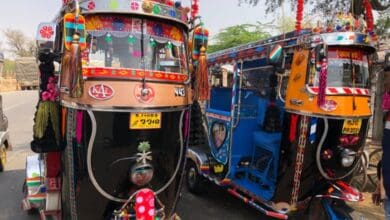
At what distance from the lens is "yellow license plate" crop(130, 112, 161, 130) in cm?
348

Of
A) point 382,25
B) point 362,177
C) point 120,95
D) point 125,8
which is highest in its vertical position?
point 382,25

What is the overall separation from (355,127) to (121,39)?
2.90 meters

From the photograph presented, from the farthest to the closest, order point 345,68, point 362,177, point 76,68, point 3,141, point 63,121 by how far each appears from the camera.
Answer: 1. point 3,141
2. point 362,177
3. point 345,68
4. point 63,121
5. point 76,68

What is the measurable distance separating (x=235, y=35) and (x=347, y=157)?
49.5ft

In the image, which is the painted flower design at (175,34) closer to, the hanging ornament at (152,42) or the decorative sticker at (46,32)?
the hanging ornament at (152,42)

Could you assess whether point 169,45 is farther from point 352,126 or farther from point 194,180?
point 194,180

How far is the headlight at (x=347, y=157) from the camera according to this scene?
474cm

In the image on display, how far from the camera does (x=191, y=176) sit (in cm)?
699

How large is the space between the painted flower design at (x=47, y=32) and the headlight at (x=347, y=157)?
348cm

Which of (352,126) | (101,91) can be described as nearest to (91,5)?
(101,91)

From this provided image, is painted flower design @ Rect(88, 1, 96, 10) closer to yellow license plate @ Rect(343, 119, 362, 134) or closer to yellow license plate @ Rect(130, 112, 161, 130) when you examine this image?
yellow license plate @ Rect(130, 112, 161, 130)

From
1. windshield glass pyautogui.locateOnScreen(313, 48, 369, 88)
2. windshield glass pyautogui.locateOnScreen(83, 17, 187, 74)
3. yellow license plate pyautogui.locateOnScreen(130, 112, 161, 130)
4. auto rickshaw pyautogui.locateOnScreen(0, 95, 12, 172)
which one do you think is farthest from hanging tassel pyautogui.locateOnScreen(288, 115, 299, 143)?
auto rickshaw pyautogui.locateOnScreen(0, 95, 12, 172)

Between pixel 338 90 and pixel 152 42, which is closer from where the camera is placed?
pixel 152 42

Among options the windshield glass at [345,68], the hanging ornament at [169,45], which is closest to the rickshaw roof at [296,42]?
the windshield glass at [345,68]
